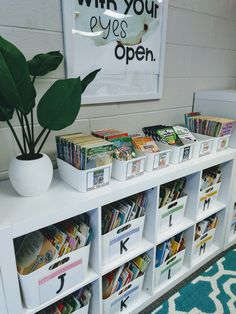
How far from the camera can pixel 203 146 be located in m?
1.35

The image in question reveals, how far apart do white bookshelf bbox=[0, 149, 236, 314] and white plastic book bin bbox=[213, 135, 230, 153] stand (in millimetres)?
42

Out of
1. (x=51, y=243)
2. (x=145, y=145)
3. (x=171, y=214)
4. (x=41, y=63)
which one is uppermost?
(x=41, y=63)

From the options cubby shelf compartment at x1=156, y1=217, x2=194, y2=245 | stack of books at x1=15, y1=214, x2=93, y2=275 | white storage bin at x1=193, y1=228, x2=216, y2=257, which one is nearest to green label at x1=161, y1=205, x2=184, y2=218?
cubby shelf compartment at x1=156, y1=217, x2=194, y2=245

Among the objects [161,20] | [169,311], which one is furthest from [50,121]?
[169,311]

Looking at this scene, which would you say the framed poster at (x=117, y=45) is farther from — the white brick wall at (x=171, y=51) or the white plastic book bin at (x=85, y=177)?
the white plastic book bin at (x=85, y=177)

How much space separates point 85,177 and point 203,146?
731 millimetres

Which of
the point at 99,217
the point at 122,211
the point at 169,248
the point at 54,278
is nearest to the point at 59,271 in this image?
the point at 54,278

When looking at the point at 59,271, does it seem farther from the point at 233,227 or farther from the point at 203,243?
the point at 233,227

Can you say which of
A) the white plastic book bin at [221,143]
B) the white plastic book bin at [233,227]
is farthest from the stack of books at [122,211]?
the white plastic book bin at [233,227]

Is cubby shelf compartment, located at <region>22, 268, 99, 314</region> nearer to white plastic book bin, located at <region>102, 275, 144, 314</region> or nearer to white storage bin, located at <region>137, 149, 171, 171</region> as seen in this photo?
white plastic book bin, located at <region>102, 275, 144, 314</region>

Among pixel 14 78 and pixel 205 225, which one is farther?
pixel 205 225

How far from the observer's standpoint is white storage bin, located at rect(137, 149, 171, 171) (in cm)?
114

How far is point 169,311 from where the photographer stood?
1272mm

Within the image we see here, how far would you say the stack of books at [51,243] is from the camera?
2.89 feet
